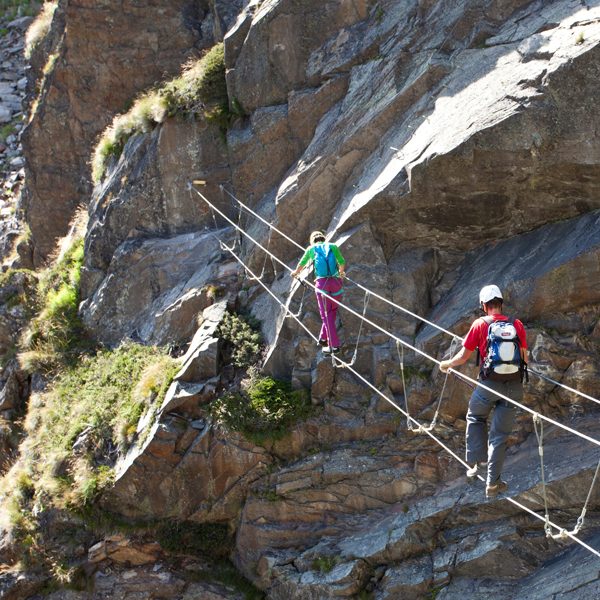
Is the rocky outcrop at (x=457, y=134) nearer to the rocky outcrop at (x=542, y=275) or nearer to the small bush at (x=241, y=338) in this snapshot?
the rocky outcrop at (x=542, y=275)

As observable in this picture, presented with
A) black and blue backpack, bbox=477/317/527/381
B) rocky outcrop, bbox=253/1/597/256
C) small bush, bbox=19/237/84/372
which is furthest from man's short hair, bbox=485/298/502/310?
small bush, bbox=19/237/84/372

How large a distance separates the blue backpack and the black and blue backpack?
3.75 meters

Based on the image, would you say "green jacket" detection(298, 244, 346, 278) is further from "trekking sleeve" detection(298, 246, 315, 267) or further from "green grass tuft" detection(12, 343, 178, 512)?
"green grass tuft" detection(12, 343, 178, 512)

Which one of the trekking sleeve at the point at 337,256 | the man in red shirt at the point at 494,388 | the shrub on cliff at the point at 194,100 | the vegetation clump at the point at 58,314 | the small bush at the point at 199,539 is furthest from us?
Answer: the vegetation clump at the point at 58,314

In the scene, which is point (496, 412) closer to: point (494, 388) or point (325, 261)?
point (494, 388)

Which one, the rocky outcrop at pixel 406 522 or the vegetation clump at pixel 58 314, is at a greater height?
the vegetation clump at pixel 58 314

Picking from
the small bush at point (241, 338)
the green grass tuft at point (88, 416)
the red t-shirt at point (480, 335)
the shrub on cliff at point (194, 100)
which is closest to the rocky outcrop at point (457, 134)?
the small bush at point (241, 338)

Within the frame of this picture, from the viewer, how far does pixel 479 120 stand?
924cm

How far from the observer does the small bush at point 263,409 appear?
1086cm

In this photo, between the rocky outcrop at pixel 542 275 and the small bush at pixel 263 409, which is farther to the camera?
the small bush at pixel 263 409

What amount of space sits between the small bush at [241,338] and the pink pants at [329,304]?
7.06 ft

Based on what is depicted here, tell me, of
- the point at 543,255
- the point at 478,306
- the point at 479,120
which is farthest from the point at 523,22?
the point at 478,306

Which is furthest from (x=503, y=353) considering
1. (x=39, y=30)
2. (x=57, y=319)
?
(x=39, y=30)

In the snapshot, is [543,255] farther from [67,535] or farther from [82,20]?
[82,20]
